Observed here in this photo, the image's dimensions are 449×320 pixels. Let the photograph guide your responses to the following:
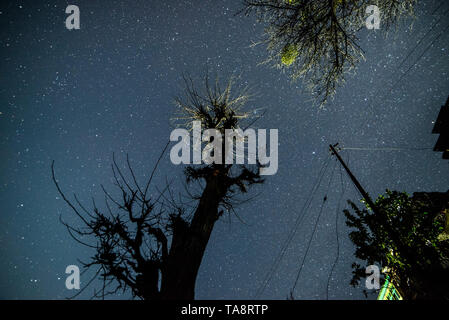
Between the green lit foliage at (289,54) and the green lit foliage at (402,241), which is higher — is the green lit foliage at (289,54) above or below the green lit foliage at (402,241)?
above

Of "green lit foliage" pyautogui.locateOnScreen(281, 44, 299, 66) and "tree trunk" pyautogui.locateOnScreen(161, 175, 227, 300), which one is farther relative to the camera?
"green lit foliage" pyautogui.locateOnScreen(281, 44, 299, 66)

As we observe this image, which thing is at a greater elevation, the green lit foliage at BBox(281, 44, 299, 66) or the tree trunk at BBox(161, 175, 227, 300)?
the green lit foliage at BBox(281, 44, 299, 66)

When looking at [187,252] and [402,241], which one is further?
[402,241]

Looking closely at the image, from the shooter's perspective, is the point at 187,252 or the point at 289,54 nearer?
the point at 187,252

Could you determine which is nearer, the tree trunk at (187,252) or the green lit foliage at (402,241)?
the tree trunk at (187,252)

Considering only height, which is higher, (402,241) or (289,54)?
(289,54)

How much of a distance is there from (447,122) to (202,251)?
1222cm

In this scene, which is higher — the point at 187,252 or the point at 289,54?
the point at 289,54

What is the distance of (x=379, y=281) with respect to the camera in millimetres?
5328

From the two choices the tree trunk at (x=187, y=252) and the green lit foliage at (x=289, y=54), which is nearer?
the tree trunk at (x=187, y=252)

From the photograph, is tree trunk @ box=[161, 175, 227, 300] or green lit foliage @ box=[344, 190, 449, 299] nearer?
tree trunk @ box=[161, 175, 227, 300]

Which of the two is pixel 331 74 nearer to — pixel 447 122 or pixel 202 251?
pixel 202 251
